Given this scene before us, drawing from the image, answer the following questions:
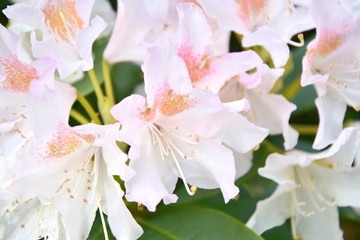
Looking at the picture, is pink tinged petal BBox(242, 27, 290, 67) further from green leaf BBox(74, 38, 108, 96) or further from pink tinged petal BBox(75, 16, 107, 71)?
green leaf BBox(74, 38, 108, 96)

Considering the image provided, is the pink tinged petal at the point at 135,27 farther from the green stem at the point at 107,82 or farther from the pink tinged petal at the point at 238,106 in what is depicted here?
the pink tinged petal at the point at 238,106

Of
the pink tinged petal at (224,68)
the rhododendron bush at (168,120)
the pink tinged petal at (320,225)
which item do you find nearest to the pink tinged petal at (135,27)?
the rhododendron bush at (168,120)

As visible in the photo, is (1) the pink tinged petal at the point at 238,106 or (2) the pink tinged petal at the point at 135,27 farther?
(2) the pink tinged petal at the point at 135,27

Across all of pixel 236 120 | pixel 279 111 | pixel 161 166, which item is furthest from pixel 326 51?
pixel 161 166

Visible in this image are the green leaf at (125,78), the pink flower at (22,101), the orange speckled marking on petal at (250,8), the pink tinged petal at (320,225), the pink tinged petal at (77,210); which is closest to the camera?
the pink flower at (22,101)

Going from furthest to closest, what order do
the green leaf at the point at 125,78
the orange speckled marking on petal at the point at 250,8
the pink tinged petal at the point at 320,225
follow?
1. the green leaf at the point at 125,78
2. the pink tinged petal at the point at 320,225
3. the orange speckled marking on petal at the point at 250,8

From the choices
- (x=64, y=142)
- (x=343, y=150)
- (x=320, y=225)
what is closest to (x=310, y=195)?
(x=320, y=225)

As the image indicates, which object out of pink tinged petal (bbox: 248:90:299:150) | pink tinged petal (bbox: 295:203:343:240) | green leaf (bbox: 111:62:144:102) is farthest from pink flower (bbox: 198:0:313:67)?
green leaf (bbox: 111:62:144:102)
